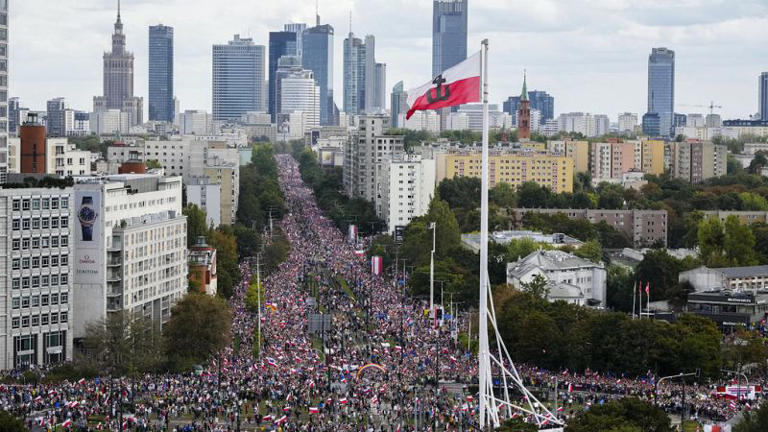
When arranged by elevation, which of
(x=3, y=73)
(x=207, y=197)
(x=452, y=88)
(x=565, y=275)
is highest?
(x=3, y=73)

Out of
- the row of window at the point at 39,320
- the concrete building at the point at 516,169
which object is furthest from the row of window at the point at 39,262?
the concrete building at the point at 516,169

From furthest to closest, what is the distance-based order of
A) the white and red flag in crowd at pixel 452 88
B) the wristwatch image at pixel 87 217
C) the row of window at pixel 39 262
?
1. the wristwatch image at pixel 87 217
2. the row of window at pixel 39 262
3. the white and red flag in crowd at pixel 452 88

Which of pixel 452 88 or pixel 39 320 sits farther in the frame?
pixel 39 320

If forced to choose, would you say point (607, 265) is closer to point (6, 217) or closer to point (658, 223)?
point (658, 223)

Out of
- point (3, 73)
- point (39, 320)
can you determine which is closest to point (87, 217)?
point (39, 320)

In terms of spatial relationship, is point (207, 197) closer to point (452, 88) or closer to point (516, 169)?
point (516, 169)

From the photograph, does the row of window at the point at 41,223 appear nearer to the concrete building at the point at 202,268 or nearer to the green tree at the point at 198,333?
the green tree at the point at 198,333
